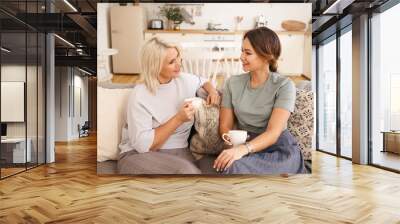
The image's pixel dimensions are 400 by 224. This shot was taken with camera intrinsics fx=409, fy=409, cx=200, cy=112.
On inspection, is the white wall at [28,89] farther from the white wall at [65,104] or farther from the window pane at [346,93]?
the white wall at [65,104]

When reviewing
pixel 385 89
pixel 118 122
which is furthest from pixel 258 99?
pixel 385 89

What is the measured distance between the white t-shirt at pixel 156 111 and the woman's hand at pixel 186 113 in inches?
2.8

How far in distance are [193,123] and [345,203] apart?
6.65ft

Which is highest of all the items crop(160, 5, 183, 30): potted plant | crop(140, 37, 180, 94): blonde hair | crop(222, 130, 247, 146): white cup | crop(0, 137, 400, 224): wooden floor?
crop(160, 5, 183, 30): potted plant

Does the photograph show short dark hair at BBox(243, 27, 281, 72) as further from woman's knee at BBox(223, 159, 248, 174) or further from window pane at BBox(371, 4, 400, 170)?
window pane at BBox(371, 4, 400, 170)

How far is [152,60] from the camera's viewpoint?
507 centimetres

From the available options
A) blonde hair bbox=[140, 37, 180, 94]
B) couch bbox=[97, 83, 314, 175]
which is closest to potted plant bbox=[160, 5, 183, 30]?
blonde hair bbox=[140, 37, 180, 94]

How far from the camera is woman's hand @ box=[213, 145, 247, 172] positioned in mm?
4555

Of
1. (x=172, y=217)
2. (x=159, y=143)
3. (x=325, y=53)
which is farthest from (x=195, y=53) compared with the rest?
(x=325, y=53)

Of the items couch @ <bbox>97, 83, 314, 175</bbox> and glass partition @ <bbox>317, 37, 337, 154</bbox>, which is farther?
glass partition @ <bbox>317, 37, 337, 154</bbox>

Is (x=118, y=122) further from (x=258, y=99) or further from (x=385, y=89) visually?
(x=385, y=89)

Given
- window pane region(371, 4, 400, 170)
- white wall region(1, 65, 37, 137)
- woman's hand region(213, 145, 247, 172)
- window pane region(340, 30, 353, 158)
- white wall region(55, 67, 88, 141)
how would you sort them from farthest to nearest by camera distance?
white wall region(55, 67, 88, 141)
window pane region(340, 30, 353, 158)
window pane region(371, 4, 400, 170)
white wall region(1, 65, 37, 137)
woman's hand region(213, 145, 247, 172)

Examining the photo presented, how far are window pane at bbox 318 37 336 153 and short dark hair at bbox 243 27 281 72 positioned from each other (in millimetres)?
3370

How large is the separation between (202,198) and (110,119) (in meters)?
1.83
